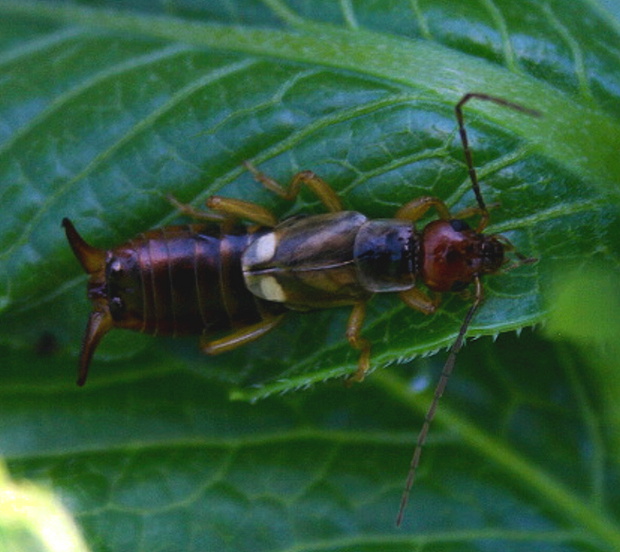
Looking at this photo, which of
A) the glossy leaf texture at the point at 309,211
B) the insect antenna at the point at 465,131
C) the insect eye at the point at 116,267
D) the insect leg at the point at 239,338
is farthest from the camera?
the insect leg at the point at 239,338

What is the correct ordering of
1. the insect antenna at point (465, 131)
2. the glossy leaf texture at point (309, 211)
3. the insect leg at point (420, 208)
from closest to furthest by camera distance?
the insect antenna at point (465, 131) < the glossy leaf texture at point (309, 211) < the insect leg at point (420, 208)

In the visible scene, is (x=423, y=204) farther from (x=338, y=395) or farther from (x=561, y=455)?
(x=561, y=455)

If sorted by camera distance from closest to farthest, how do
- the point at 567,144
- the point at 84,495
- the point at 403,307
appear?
1. the point at 567,144
2. the point at 403,307
3. the point at 84,495

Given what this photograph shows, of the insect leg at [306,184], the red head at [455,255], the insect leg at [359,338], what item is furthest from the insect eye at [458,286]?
the insect leg at [306,184]

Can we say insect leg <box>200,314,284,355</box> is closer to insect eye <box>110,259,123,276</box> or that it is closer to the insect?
the insect

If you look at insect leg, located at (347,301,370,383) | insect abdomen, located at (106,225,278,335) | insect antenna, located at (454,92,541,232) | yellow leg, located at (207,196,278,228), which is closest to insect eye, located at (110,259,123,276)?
insect abdomen, located at (106,225,278,335)

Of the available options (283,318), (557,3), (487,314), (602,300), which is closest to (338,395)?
(283,318)

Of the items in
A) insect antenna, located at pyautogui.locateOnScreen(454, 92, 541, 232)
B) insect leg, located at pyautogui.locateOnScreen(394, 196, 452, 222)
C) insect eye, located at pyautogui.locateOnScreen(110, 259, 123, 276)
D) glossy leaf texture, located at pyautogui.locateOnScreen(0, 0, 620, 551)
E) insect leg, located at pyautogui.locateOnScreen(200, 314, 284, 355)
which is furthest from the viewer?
insect leg, located at pyautogui.locateOnScreen(200, 314, 284, 355)

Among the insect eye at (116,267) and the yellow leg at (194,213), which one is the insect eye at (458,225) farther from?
the insect eye at (116,267)
